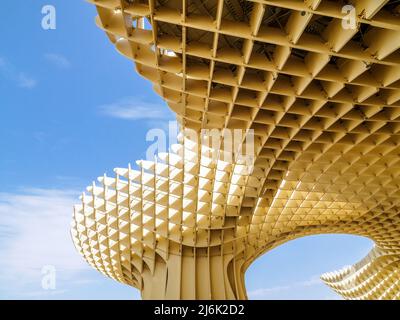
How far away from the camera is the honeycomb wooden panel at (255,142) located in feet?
41.1

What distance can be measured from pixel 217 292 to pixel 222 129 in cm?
1671

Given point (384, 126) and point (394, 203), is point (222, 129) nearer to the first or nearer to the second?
point (384, 126)

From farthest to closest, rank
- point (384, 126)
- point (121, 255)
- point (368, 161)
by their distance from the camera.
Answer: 1. point (121, 255)
2. point (368, 161)
3. point (384, 126)

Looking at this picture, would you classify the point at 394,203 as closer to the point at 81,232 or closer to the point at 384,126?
the point at 384,126

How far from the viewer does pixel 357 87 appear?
15938mm

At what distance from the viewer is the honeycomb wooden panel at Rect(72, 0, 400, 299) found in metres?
12.5

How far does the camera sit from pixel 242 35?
478 inches

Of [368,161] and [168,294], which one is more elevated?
[368,161]

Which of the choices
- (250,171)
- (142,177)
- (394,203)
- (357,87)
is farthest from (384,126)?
(142,177)

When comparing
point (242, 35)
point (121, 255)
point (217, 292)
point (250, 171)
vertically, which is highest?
point (242, 35)

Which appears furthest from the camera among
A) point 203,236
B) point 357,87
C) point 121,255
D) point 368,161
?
point 121,255

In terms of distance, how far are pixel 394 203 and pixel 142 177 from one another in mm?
22519

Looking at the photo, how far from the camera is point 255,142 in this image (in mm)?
21578

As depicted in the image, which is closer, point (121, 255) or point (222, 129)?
point (222, 129)
